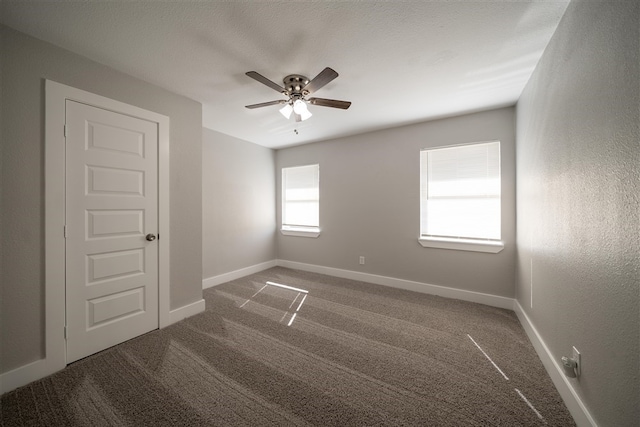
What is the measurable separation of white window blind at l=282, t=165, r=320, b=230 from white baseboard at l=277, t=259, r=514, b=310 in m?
0.80

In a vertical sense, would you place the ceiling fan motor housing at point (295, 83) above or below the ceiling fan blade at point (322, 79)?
above

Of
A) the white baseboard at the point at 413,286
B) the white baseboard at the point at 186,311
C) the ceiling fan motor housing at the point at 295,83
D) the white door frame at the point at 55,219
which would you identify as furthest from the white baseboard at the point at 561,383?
the white door frame at the point at 55,219

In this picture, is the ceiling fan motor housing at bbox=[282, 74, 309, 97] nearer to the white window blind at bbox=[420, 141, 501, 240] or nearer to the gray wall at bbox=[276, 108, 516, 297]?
the gray wall at bbox=[276, 108, 516, 297]

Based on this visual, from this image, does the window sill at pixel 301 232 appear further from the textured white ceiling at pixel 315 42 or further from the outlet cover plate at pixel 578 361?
the outlet cover plate at pixel 578 361

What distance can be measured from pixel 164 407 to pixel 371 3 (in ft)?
9.39

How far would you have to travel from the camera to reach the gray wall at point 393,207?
2.96 meters

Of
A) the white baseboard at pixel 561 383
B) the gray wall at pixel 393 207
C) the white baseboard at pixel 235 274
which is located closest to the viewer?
the white baseboard at pixel 561 383

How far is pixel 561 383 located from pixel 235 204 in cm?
426

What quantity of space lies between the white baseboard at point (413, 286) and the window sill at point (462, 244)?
0.57 m

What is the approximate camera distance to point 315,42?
1.80 metres

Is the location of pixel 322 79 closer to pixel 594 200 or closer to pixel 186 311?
pixel 594 200

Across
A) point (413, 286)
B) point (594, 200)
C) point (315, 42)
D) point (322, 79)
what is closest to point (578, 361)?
point (594, 200)

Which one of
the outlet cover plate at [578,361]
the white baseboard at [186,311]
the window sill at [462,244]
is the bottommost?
the white baseboard at [186,311]

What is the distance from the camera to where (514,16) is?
1552mm
